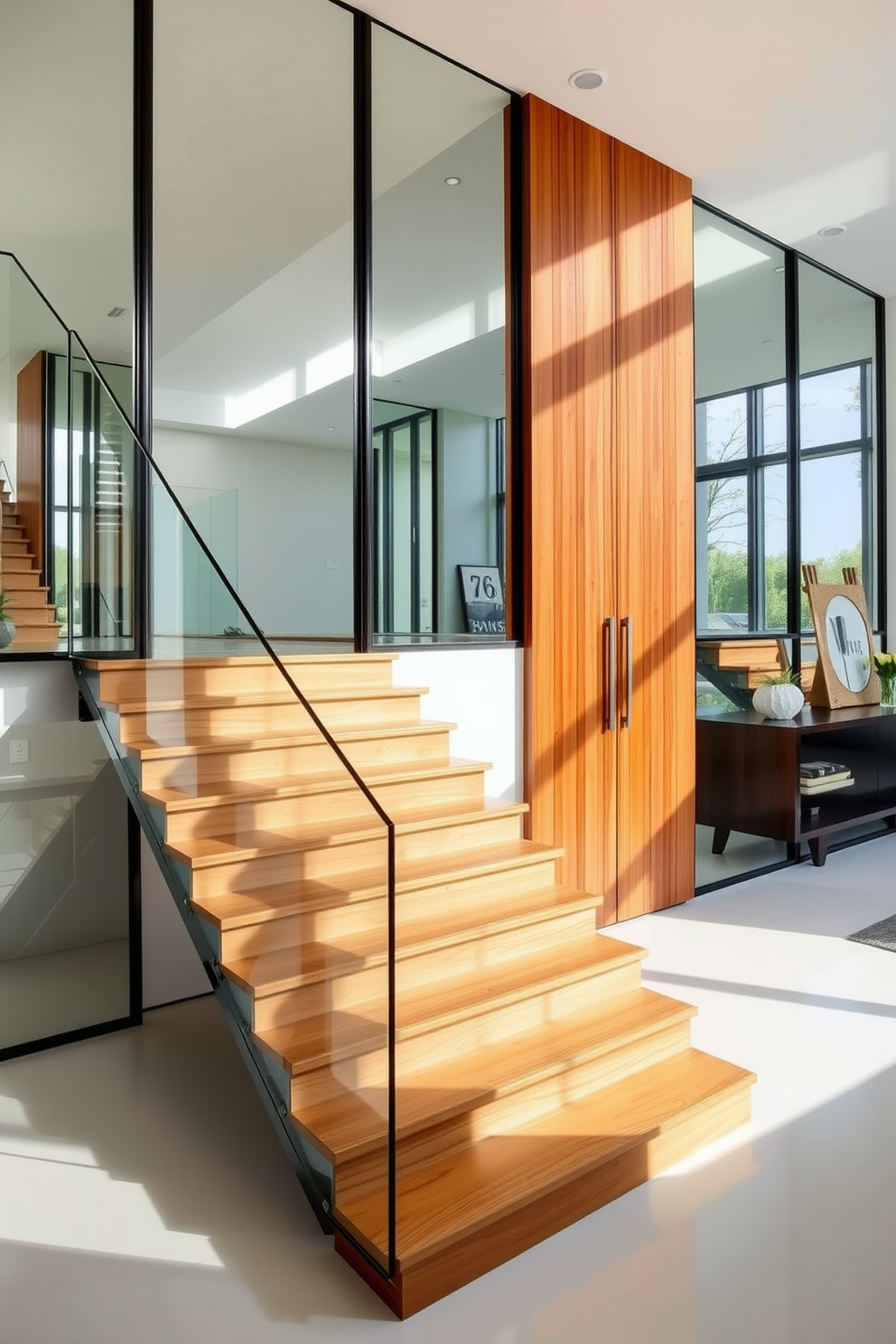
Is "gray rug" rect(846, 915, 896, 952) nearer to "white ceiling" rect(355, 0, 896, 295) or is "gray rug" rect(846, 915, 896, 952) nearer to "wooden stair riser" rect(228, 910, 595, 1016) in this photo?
"wooden stair riser" rect(228, 910, 595, 1016)

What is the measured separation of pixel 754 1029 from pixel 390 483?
6866mm

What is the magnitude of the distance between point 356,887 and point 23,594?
180 cm

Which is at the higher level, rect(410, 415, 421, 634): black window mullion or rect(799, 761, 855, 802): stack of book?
rect(410, 415, 421, 634): black window mullion

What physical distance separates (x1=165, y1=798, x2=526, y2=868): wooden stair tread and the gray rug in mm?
2044

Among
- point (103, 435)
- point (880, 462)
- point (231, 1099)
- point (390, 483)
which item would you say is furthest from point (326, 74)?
point (390, 483)

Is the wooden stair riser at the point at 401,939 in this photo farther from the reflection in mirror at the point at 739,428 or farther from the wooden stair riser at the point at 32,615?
the reflection in mirror at the point at 739,428

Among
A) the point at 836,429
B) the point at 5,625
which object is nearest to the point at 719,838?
the point at 836,429

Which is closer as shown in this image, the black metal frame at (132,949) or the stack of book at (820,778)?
the black metal frame at (132,949)

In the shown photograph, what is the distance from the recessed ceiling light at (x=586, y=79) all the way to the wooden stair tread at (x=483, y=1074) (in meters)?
3.62

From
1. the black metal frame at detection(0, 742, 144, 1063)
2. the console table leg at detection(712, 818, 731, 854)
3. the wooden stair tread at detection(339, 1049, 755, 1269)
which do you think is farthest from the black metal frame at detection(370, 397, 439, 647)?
the wooden stair tread at detection(339, 1049, 755, 1269)

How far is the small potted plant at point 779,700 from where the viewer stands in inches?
209

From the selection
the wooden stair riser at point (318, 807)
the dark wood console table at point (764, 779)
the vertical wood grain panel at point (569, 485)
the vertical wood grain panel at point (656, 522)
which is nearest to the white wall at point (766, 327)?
the vertical wood grain panel at point (656, 522)

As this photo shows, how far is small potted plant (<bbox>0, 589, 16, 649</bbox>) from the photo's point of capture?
10.3ft

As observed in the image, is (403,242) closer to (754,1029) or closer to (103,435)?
(103,435)
